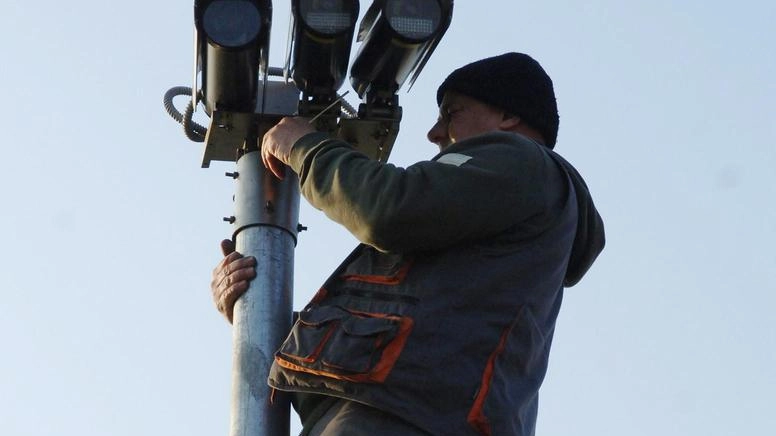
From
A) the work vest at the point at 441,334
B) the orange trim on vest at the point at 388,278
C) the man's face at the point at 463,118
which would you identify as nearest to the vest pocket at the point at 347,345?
the work vest at the point at 441,334

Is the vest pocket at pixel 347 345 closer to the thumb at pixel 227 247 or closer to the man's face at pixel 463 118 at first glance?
the thumb at pixel 227 247

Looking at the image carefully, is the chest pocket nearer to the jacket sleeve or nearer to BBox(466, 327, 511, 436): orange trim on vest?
the jacket sleeve

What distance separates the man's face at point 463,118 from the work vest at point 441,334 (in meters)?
0.66

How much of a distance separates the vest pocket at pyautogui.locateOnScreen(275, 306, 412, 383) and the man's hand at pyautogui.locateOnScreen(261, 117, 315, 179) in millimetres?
621

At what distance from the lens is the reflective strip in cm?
507

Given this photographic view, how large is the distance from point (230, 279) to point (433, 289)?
86 cm

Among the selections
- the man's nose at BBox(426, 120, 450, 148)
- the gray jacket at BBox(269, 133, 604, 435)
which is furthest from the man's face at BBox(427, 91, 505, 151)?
the gray jacket at BBox(269, 133, 604, 435)

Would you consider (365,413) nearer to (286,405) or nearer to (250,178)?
(286,405)

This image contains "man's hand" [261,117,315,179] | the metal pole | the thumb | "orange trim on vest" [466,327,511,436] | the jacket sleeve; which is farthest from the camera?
the thumb

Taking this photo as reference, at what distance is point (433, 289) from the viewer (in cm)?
492

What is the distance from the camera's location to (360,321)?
4859 mm

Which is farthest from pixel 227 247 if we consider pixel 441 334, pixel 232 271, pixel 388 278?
pixel 441 334

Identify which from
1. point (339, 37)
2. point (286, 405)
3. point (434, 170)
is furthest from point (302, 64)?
point (286, 405)

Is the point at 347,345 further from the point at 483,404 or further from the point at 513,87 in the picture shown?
the point at 513,87
